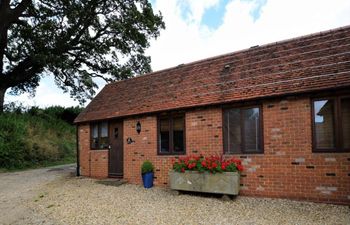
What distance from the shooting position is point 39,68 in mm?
20109

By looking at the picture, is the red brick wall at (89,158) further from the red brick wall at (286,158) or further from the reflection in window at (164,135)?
the red brick wall at (286,158)

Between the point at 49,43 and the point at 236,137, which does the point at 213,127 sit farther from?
the point at 49,43

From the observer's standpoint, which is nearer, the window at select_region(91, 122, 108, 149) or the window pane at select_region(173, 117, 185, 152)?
the window pane at select_region(173, 117, 185, 152)

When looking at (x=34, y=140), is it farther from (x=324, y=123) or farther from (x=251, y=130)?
(x=324, y=123)

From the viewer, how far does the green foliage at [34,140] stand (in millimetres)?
15727

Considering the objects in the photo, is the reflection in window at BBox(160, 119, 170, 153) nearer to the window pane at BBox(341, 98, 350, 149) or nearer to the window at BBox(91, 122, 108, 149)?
the window at BBox(91, 122, 108, 149)

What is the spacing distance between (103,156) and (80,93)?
12.3 m

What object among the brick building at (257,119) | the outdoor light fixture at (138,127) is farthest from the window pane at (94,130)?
the outdoor light fixture at (138,127)

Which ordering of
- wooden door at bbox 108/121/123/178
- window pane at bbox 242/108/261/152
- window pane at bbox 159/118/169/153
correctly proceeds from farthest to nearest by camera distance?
1. wooden door at bbox 108/121/123/178
2. window pane at bbox 159/118/169/153
3. window pane at bbox 242/108/261/152

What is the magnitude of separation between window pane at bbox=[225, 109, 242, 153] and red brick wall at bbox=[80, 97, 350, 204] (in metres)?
0.25

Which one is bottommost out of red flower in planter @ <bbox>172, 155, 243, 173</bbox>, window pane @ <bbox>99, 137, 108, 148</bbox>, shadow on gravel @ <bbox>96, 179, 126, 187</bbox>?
shadow on gravel @ <bbox>96, 179, 126, 187</bbox>

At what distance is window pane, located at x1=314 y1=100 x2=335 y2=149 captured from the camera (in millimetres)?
6666

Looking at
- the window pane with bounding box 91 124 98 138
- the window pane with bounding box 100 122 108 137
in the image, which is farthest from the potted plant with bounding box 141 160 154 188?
the window pane with bounding box 91 124 98 138

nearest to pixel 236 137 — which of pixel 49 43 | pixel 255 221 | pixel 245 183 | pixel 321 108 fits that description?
pixel 245 183
